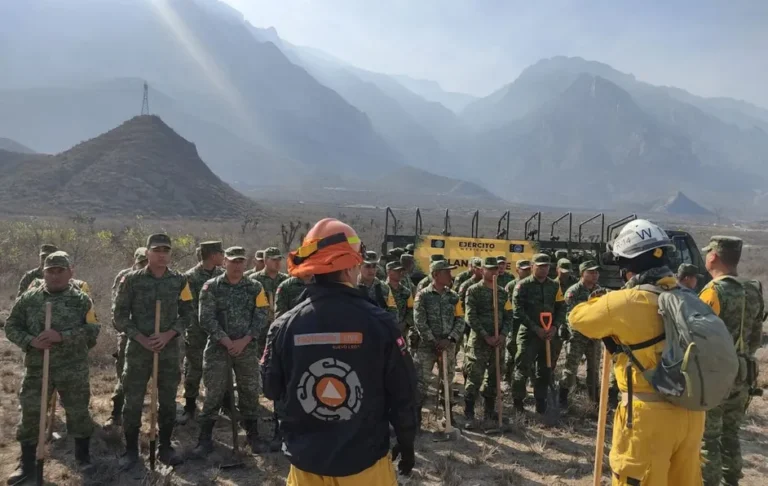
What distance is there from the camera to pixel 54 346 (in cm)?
477

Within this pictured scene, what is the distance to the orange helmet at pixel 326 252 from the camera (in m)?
2.35

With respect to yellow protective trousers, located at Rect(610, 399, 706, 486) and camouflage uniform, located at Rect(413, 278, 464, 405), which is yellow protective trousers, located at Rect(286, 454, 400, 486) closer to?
yellow protective trousers, located at Rect(610, 399, 706, 486)

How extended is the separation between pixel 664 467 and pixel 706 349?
777 mm

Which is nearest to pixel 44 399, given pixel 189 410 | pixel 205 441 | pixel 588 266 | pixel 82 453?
pixel 82 453

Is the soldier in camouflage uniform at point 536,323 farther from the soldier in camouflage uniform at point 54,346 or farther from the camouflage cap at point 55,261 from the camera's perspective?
the camouflage cap at point 55,261

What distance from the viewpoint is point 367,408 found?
7.63 feet

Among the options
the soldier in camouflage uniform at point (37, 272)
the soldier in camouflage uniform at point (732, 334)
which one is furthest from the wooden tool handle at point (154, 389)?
the soldier in camouflage uniform at point (732, 334)

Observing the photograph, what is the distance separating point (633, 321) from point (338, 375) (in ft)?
5.57

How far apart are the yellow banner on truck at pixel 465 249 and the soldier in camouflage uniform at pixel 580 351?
507 cm

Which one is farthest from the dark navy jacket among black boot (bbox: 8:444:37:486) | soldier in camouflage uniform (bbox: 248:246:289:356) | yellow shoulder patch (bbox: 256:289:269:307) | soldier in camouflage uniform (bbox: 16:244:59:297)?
soldier in camouflage uniform (bbox: 16:244:59:297)

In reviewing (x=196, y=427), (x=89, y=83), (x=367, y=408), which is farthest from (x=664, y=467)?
(x=89, y=83)

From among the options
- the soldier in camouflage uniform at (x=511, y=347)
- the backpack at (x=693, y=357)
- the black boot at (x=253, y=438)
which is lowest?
the black boot at (x=253, y=438)

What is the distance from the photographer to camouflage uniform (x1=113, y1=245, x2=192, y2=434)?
508 centimetres

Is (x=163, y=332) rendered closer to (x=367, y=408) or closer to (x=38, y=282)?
(x=38, y=282)
